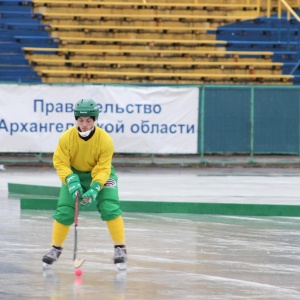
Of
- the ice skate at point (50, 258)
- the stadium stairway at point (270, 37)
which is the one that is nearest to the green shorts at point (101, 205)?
the ice skate at point (50, 258)

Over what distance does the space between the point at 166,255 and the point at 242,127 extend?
15.3 metres

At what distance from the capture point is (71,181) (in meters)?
9.67

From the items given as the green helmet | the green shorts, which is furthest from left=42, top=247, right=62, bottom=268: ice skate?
the green helmet

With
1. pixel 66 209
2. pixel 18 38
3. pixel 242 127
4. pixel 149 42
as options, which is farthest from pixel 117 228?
pixel 149 42

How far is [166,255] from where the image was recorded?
10.8 metres

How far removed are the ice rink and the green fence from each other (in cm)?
777

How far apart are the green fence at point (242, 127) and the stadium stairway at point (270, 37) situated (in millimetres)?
5089

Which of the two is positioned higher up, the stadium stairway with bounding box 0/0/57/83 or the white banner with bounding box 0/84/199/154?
the stadium stairway with bounding box 0/0/57/83

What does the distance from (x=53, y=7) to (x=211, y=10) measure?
15.5ft

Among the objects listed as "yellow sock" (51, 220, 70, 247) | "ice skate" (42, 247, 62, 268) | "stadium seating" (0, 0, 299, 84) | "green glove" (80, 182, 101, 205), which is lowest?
"ice skate" (42, 247, 62, 268)

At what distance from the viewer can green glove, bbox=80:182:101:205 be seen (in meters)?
9.61

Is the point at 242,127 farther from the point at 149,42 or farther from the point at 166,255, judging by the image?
the point at 166,255

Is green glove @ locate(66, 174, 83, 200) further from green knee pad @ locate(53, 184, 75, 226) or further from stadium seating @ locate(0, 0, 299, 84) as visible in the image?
stadium seating @ locate(0, 0, 299, 84)

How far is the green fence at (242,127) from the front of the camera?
2591cm
